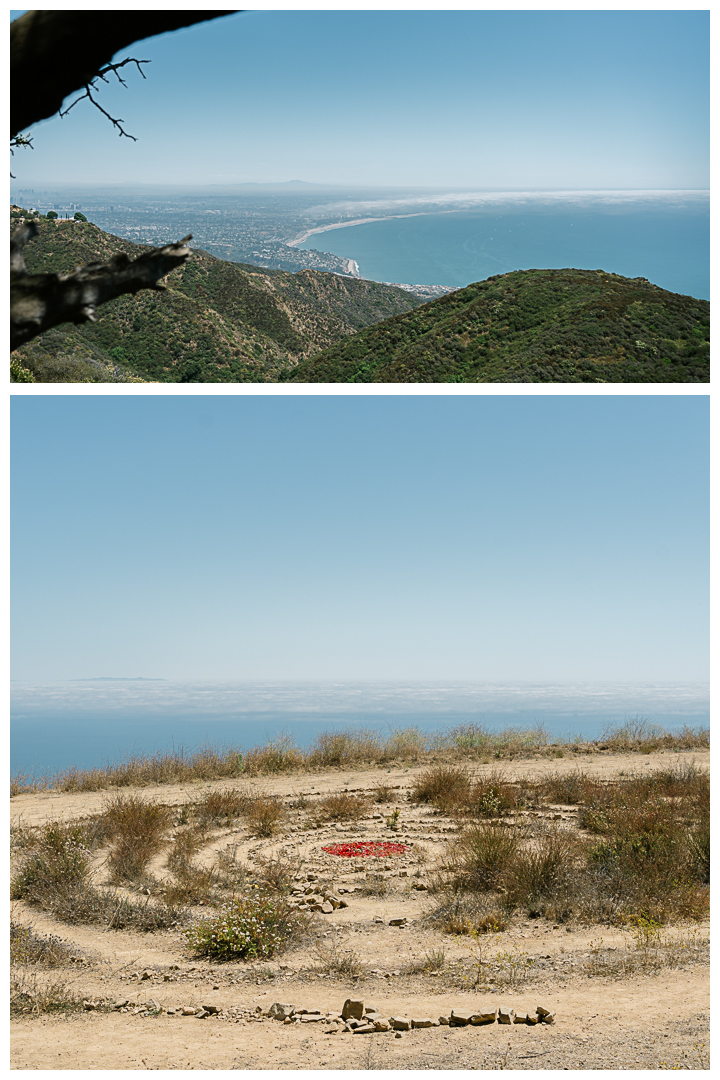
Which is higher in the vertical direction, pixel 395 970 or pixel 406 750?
pixel 395 970

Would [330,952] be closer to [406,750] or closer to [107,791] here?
[107,791]

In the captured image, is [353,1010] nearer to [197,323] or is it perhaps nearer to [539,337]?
[539,337]

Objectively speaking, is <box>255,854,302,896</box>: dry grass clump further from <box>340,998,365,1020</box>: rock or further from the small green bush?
<box>340,998,365,1020</box>: rock

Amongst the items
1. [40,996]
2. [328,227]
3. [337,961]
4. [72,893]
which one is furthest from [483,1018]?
[328,227]

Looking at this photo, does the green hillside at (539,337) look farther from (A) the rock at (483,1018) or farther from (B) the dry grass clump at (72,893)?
(A) the rock at (483,1018)

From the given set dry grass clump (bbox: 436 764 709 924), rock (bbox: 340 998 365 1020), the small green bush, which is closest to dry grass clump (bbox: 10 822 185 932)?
the small green bush
